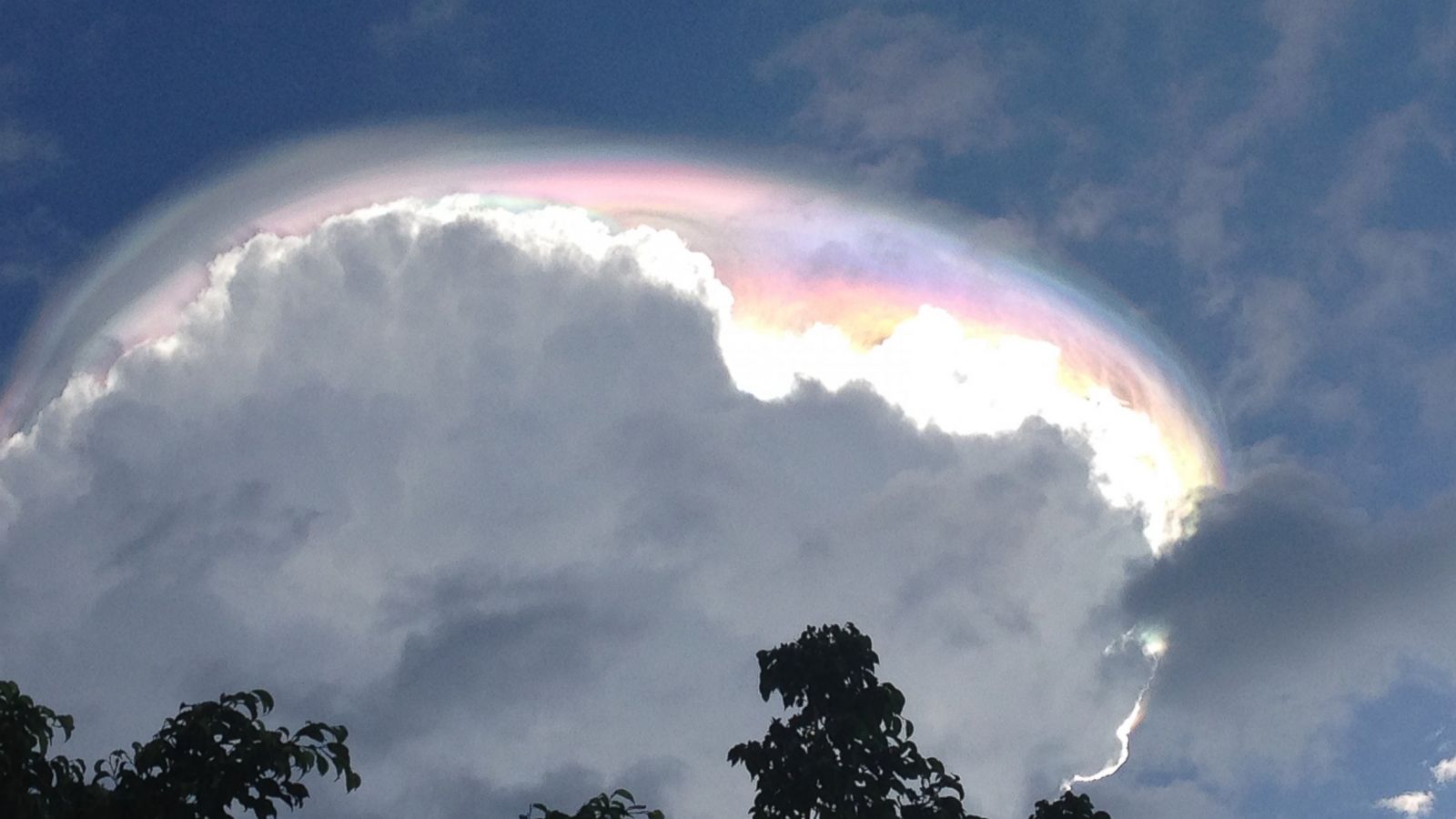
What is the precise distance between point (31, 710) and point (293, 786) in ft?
17.6

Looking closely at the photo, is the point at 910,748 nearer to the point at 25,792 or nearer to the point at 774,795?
the point at 774,795

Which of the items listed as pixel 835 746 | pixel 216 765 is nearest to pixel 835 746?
pixel 835 746

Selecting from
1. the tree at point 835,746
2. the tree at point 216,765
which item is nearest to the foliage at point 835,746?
the tree at point 835,746

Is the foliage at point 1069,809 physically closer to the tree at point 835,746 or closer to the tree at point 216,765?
the tree at point 835,746

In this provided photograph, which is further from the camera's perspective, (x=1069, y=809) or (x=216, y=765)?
(x=1069, y=809)

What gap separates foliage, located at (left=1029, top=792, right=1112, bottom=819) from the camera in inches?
1563

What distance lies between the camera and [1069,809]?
39969mm

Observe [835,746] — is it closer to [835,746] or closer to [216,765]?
[835,746]

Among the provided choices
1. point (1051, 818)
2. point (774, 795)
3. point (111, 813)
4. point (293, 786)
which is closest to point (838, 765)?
point (774, 795)

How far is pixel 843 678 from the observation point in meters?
38.2

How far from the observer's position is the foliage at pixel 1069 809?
3969cm

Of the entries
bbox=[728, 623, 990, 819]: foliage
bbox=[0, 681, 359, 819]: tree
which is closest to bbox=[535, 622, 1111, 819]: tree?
bbox=[728, 623, 990, 819]: foliage

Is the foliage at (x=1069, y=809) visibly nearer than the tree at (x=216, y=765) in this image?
No

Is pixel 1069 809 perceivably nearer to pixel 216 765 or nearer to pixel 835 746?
pixel 835 746
